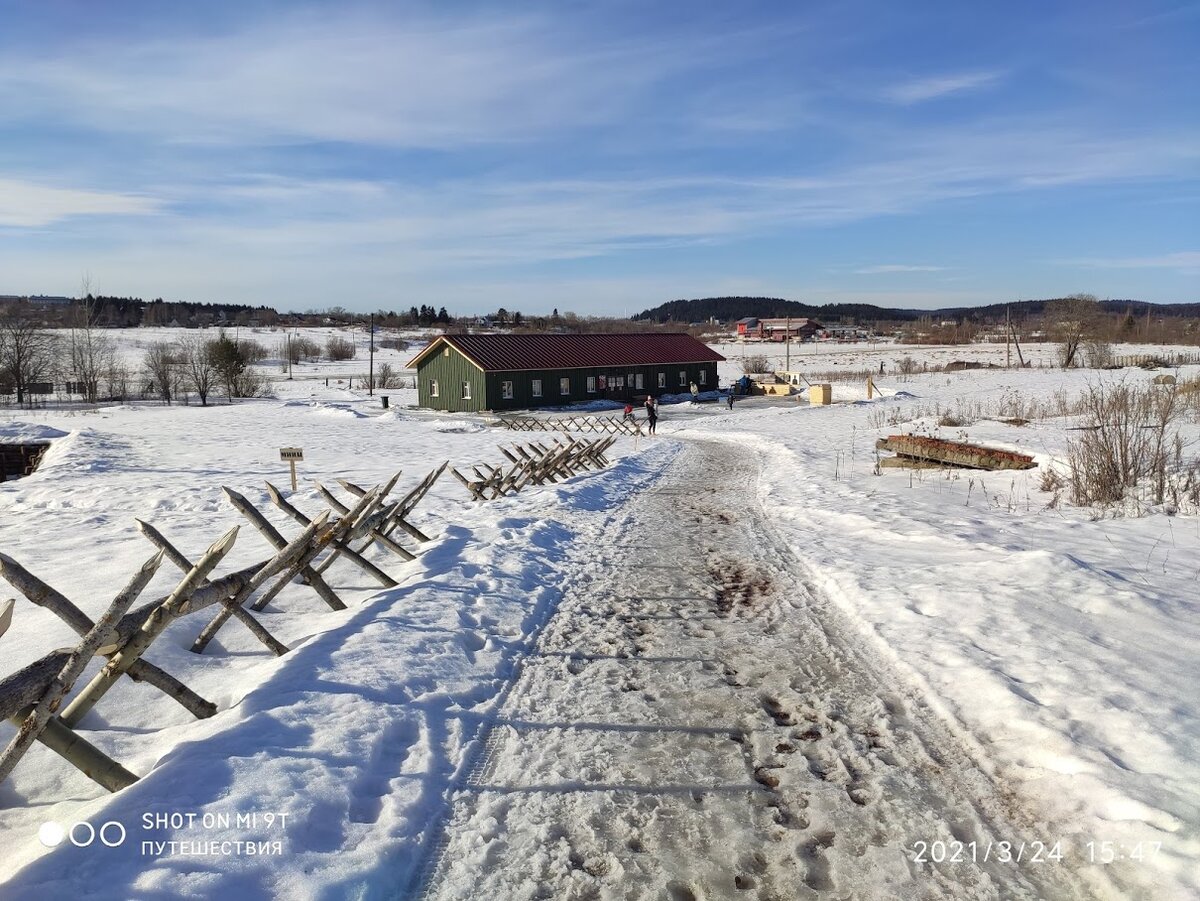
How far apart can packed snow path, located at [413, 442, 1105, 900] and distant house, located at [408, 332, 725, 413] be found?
111ft

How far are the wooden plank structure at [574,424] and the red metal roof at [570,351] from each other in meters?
5.69

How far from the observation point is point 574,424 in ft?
114

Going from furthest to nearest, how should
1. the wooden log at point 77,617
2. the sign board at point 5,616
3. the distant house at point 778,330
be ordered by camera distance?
the distant house at point 778,330 → the wooden log at point 77,617 → the sign board at point 5,616

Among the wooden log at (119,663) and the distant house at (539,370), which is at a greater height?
the distant house at (539,370)

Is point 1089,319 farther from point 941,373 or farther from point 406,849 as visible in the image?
point 406,849

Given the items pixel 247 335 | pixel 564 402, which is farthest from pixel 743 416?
pixel 247 335

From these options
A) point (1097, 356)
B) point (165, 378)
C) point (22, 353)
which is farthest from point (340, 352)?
point (1097, 356)

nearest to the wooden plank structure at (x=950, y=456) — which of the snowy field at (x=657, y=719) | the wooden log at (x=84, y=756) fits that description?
the snowy field at (x=657, y=719)

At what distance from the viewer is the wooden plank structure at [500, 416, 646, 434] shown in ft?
107

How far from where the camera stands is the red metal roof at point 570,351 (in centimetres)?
4122

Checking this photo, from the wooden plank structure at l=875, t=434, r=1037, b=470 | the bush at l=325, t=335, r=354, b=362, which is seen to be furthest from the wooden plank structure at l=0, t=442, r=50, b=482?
the bush at l=325, t=335, r=354, b=362

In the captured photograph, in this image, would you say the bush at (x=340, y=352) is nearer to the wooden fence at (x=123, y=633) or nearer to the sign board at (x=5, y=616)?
the wooden fence at (x=123, y=633)

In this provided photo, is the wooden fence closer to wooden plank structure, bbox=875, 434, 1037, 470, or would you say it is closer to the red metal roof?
wooden plank structure, bbox=875, 434, 1037, 470

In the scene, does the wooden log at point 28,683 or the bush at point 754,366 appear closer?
the wooden log at point 28,683
